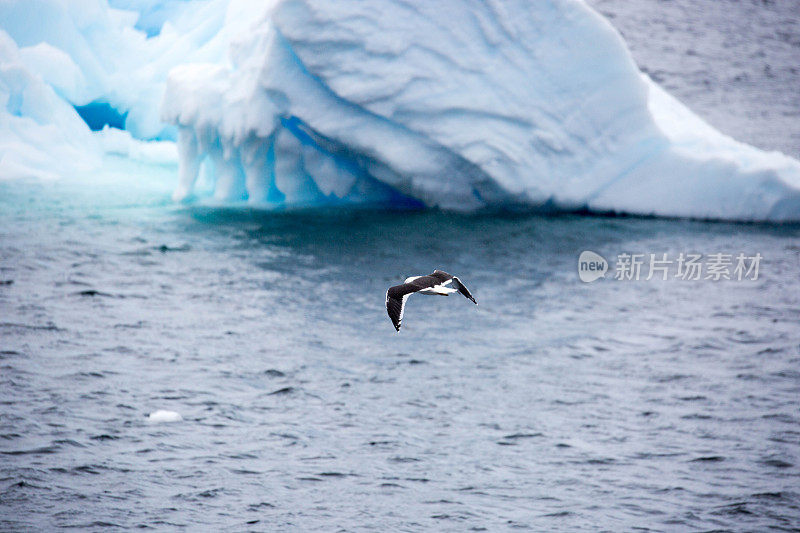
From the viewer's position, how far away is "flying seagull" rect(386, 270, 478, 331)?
220 inches

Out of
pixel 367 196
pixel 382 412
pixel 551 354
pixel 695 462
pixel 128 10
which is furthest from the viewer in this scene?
pixel 128 10

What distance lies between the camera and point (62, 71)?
21.5 metres

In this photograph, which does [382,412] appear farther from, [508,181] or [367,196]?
[367,196]

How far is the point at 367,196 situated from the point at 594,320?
710cm

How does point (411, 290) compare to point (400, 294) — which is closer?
point (400, 294)

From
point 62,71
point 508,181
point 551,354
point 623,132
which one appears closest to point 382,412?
point 551,354
